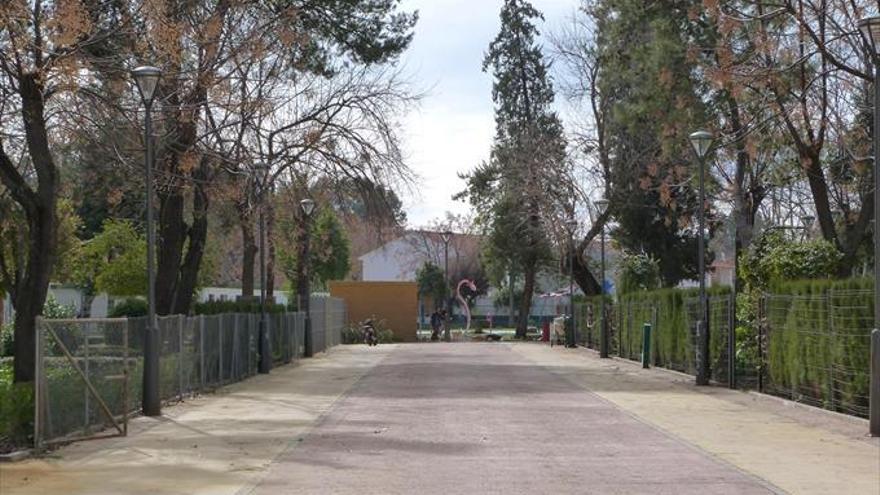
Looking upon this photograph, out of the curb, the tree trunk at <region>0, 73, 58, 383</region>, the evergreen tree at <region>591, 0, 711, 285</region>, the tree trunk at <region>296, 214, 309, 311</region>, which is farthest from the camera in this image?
the tree trunk at <region>296, 214, 309, 311</region>

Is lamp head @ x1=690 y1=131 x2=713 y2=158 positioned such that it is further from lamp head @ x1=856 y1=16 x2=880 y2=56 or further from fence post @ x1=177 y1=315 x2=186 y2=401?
fence post @ x1=177 y1=315 x2=186 y2=401

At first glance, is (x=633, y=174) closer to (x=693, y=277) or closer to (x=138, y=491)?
(x=693, y=277)

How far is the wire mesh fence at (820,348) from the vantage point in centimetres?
1733

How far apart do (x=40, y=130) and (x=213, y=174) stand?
32.3 ft

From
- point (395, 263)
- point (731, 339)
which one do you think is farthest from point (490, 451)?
point (395, 263)

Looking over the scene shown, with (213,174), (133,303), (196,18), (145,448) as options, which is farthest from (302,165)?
(145,448)

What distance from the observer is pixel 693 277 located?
53188 mm

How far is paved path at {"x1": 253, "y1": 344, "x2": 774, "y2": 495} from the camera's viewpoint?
11633 mm

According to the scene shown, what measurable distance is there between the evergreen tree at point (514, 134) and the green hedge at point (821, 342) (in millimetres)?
32931

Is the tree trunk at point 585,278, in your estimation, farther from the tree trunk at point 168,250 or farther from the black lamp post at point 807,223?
the tree trunk at point 168,250

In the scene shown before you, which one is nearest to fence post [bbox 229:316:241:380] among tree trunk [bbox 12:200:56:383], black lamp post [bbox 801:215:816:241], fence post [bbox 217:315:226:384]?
fence post [bbox 217:315:226:384]

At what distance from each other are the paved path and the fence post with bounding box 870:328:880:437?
105 inches

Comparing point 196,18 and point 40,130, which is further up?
point 196,18

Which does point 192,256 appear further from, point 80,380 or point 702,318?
point 80,380
